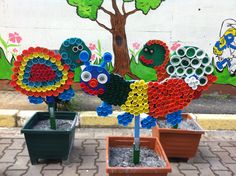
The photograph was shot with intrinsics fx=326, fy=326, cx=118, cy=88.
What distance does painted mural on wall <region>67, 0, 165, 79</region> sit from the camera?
5613mm

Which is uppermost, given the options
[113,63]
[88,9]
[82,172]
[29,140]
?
[88,9]

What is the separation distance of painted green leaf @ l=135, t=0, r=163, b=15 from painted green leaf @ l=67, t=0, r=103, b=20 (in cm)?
65

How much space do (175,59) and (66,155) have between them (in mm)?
1602

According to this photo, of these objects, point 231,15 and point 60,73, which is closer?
point 60,73

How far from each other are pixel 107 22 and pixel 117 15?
21 centimetres

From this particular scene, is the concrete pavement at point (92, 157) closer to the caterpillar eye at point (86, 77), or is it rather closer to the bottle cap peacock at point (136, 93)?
the bottle cap peacock at point (136, 93)

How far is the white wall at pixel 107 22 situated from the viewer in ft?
18.5

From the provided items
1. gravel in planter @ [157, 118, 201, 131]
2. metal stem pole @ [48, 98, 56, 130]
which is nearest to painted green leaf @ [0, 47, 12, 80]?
metal stem pole @ [48, 98, 56, 130]

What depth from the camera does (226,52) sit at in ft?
→ 19.2

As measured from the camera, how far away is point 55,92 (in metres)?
3.28

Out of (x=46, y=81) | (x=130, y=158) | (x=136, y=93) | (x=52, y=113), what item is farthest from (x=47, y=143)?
(x=136, y=93)

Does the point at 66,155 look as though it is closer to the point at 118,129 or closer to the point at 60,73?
the point at 60,73

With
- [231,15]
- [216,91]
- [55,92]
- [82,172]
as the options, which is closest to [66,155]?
[82,172]

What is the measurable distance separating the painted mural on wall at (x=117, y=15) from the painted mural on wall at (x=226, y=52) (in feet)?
4.18
